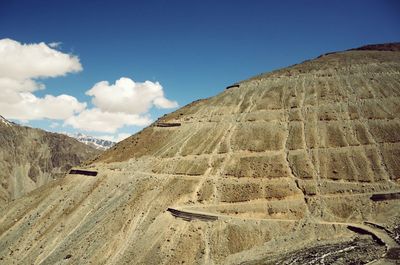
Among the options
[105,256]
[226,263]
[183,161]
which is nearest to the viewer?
[226,263]

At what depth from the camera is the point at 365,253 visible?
52344 millimetres

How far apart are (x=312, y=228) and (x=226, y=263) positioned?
13007mm

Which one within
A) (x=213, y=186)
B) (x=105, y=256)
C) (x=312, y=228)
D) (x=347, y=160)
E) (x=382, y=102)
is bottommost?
(x=105, y=256)

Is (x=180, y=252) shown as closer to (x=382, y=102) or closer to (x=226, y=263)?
(x=226, y=263)

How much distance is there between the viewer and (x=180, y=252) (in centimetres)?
6231

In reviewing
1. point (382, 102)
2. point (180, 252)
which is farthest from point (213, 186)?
point (382, 102)

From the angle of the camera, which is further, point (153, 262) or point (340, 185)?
point (340, 185)

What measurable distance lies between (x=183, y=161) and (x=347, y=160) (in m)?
28.0

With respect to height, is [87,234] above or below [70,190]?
below

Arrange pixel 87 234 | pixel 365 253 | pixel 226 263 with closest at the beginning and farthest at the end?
1. pixel 365 253
2. pixel 226 263
3. pixel 87 234

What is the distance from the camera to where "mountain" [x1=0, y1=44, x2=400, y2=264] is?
61844 millimetres

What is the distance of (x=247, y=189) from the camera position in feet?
234

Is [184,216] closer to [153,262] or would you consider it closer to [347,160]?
[153,262]

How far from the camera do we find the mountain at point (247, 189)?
6184cm
